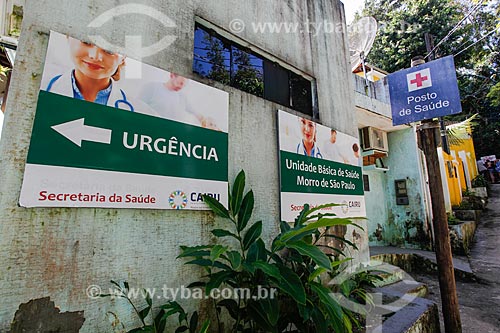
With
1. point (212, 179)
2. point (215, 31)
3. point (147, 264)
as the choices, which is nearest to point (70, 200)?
point (147, 264)

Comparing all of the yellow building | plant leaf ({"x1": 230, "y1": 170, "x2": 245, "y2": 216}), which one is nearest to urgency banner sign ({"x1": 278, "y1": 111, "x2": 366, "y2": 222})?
plant leaf ({"x1": 230, "y1": 170, "x2": 245, "y2": 216})

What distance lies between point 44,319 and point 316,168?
2.77 meters

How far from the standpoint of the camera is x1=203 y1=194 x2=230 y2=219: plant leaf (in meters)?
2.07

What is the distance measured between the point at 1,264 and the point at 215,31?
8.14ft

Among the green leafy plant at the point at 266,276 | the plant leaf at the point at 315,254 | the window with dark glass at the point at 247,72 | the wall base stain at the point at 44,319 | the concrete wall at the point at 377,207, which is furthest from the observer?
the concrete wall at the point at 377,207

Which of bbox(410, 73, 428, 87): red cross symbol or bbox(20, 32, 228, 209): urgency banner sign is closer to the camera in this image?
bbox(20, 32, 228, 209): urgency banner sign

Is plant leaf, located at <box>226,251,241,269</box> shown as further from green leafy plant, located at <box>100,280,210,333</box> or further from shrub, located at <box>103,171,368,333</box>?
green leafy plant, located at <box>100,280,210,333</box>

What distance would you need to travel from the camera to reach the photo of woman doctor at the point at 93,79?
1679 millimetres

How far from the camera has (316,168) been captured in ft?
10.6

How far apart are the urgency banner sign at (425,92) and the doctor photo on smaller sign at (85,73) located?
129 inches

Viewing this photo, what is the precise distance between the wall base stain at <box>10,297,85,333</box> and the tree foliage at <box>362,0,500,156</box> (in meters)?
14.8

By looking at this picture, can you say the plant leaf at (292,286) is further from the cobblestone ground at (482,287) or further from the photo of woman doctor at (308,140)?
the cobblestone ground at (482,287)

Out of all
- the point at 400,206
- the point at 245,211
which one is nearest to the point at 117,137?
the point at 245,211

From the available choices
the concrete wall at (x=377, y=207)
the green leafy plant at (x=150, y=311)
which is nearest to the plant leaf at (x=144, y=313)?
the green leafy plant at (x=150, y=311)
